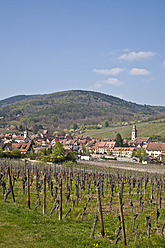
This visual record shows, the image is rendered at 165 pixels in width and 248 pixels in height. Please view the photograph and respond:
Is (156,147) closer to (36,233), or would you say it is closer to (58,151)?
(58,151)

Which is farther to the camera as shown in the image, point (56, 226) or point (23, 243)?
point (56, 226)

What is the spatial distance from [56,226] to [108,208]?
28.2ft

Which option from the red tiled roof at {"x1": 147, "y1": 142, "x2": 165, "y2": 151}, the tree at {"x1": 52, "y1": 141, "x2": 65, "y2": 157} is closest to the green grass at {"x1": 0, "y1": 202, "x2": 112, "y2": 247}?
the tree at {"x1": 52, "y1": 141, "x2": 65, "y2": 157}

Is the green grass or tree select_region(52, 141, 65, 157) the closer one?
the green grass

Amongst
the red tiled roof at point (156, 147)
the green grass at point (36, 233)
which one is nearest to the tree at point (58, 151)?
the red tiled roof at point (156, 147)

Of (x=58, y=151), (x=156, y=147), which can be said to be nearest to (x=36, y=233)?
(x=58, y=151)

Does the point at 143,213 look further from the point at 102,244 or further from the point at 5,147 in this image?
the point at 5,147

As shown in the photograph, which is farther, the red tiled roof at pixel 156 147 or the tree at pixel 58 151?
the red tiled roof at pixel 156 147

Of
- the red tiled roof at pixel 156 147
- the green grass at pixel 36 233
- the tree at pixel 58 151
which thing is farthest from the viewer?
the red tiled roof at pixel 156 147

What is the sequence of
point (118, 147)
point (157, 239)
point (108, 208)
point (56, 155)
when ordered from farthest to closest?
1. point (118, 147)
2. point (56, 155)
3. point (108, 208)
4. point (157, 239)

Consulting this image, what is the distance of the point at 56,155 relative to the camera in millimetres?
66312

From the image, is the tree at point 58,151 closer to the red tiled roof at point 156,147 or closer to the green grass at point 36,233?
the red tiled roof at point 156,147

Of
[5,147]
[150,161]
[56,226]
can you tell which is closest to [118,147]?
[150,161]

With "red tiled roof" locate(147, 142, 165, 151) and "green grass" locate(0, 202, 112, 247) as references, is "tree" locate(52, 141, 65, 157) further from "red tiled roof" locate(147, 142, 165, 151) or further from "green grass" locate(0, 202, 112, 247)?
"green grass" locate(0, 202, 112, 247)
